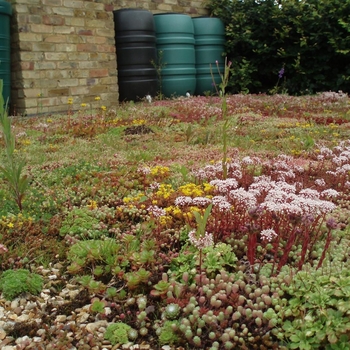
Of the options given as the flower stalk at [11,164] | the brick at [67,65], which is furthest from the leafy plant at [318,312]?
the brick at [67,65]

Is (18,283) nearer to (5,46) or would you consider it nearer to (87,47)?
(5,46)

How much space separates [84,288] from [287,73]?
11.6 m

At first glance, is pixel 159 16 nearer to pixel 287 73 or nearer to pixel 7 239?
pixel 287 73

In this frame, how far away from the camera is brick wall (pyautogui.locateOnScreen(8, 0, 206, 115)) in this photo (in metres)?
9.17

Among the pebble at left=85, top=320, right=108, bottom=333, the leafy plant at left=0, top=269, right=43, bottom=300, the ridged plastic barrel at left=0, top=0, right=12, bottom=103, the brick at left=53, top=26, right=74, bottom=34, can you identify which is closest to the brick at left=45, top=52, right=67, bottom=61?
the brick at left=53, top=26, right=74, bottom=34

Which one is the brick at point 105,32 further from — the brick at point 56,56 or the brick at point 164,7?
the brick at point 164,7

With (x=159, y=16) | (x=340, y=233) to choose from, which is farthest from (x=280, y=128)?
(x=159, y=16)

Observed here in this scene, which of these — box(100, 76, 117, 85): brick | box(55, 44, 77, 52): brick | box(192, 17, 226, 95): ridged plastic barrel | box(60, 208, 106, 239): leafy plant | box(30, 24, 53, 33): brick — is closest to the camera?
box(60, 208, 106, 239): leafy plant

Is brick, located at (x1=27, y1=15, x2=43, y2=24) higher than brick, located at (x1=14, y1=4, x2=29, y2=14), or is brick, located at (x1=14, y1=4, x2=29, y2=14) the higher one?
brick, located at (x1=14, y1=4, x2=29, y2=14)

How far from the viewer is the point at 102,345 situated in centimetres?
217

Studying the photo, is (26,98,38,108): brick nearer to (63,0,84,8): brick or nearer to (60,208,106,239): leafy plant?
(63,0,84,8): brick

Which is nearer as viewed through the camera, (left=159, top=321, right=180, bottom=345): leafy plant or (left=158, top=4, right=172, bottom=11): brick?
(left=159, top=321, right=180, bottom=345): leafy plant

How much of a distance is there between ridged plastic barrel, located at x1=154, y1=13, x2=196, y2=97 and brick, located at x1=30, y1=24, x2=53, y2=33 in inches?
129

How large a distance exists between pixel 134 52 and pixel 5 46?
3286 mm
